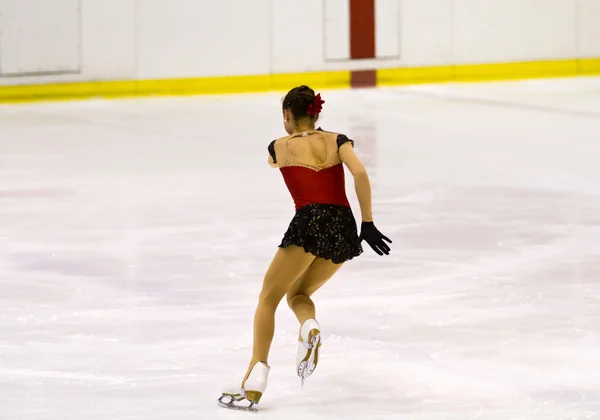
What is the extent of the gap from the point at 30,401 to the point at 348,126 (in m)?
6.39

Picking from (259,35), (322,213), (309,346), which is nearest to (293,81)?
(259,35)

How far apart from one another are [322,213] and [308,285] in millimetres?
221

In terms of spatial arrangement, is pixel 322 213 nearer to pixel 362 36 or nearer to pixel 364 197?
pixel 364 197

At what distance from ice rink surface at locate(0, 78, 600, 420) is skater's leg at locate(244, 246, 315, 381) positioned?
17 centimetres

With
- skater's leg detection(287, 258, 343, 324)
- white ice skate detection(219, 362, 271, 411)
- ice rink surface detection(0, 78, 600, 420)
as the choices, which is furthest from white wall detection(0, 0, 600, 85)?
white ice skate detection(219, 362, 271, 411)

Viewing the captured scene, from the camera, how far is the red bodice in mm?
2998

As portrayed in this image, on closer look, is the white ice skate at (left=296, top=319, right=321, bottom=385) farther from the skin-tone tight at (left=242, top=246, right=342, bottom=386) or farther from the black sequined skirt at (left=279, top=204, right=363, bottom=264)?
the black sequined skirt at (left=279, top=204, right=363, bottom=264)

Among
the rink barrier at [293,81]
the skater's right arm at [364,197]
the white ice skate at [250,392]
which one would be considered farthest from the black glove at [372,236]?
the rink barrier at [293,81]

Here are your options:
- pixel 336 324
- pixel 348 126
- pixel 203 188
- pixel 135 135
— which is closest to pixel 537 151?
pixel 348 126

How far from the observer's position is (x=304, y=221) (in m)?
2.97

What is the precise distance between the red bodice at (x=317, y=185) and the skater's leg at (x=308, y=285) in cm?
15

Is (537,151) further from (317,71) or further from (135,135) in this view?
(317,71)

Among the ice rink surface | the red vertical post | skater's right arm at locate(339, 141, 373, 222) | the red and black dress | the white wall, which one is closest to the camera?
skater's right arm at locate(339, 141, 373, 222)

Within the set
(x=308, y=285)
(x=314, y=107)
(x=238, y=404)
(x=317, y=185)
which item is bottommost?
(x=238, y=404)
